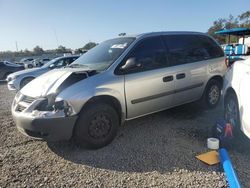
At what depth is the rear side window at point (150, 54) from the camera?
430cm

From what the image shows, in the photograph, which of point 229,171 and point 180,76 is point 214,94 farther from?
point 229,171

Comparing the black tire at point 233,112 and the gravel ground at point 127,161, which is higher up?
the black tire at point 233,112

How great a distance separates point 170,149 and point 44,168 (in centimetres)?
182

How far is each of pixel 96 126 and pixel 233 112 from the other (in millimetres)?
2207

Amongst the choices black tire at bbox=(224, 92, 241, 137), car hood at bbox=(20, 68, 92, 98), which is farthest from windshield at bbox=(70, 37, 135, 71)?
Result: black tire at bbox=(224, 92, 241, 137)

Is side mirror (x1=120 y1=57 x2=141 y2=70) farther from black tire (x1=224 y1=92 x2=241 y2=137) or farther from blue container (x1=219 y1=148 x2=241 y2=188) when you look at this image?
blue container (x1=219 y1=148 x2=241 y2=188)

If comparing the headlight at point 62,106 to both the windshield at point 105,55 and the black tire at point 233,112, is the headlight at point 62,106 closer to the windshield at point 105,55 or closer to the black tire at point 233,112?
the windshield at point 105,55

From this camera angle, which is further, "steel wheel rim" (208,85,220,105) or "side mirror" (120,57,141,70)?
"steel wheel rim" (208,85,220,105)

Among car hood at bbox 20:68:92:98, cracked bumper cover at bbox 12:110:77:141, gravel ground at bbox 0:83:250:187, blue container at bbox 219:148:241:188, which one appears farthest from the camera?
car hood at bbox 20:68:92:98

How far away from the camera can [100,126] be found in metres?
3.82

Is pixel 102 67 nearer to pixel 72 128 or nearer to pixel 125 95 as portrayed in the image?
pixel 125 95

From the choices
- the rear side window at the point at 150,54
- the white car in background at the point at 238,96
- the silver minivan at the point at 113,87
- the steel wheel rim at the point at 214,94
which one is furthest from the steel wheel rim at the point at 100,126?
the steel wheel rim at the point at 214,94

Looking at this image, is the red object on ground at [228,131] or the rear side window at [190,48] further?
the rear side window at [190,48]

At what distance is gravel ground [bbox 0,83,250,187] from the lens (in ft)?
9.94
